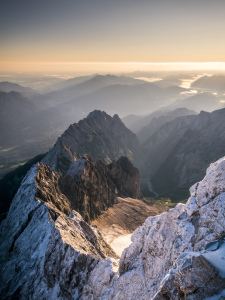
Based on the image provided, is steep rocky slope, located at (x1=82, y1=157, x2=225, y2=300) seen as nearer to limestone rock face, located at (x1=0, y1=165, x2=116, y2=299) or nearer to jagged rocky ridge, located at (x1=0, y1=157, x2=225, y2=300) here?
jagged rocky ridge, located at (x1=0, y1=157, x2=225, y2=300)

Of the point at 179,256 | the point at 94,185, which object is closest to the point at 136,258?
the point at 179,256

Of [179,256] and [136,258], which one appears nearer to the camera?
[179,256]

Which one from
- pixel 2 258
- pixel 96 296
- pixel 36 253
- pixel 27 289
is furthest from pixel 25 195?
pixel 96 296

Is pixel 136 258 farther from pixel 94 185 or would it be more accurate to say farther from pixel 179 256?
pixel 94 185

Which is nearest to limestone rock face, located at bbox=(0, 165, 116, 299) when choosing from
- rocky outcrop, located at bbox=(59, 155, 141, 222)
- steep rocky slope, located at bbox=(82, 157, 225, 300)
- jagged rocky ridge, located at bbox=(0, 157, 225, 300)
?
jagged rocky ridge, located at bbox=(0, 157, 225, 300)

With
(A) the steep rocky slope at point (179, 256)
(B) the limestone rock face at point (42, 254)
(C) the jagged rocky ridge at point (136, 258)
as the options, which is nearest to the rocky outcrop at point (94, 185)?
(B) the limestone rock face at point (42, 254)

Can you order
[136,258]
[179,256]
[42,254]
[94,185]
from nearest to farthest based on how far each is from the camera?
[179,256] → [136,258] → [42,254] → [94,185]

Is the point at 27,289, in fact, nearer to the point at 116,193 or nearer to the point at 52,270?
the point at 52,270

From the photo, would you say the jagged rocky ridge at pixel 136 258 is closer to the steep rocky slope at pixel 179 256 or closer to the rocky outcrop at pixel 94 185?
the steep rocky slope at pixel 179 256
